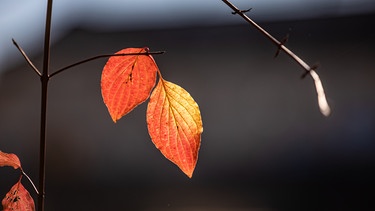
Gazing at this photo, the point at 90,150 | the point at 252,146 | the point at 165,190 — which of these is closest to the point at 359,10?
the point at 252,146

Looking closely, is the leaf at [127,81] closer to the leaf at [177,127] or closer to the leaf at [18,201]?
the leaf at [177,127]

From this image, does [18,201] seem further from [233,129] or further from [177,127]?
[233,129]

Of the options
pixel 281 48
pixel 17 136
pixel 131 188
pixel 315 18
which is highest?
pixel 315 18

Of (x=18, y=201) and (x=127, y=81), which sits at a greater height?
(x=127, y=81)

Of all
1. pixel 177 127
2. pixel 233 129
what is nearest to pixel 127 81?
pixel 177 127

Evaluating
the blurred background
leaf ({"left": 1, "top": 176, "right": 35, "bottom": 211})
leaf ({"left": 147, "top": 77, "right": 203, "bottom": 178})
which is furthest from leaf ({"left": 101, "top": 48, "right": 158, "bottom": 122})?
the blurred background

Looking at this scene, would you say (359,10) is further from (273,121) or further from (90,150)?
(90,150)
